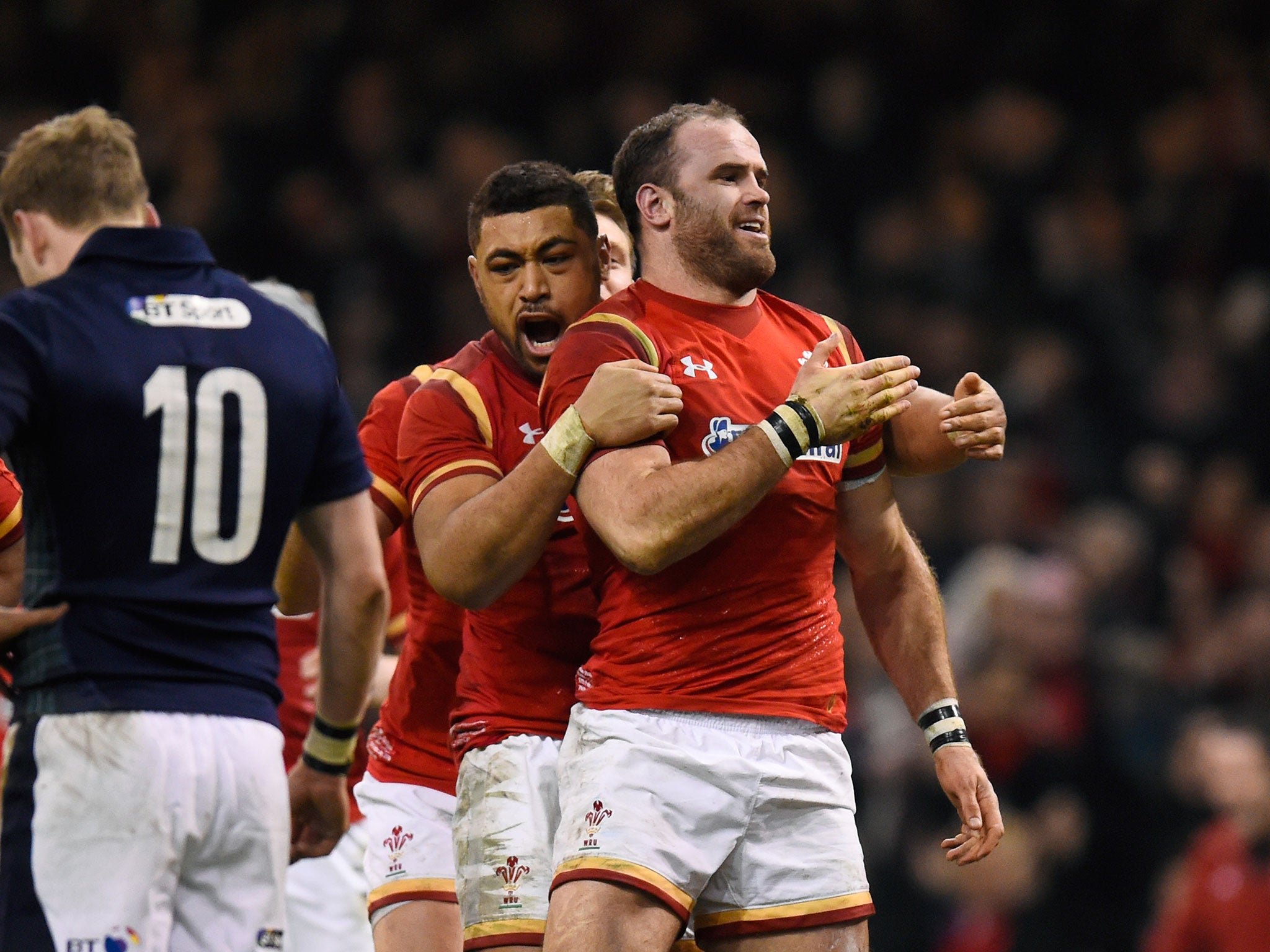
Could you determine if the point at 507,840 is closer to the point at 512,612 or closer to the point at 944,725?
the point at 512,612

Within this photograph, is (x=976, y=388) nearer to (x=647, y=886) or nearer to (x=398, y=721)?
(x=647, y=886)

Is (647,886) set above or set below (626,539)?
below

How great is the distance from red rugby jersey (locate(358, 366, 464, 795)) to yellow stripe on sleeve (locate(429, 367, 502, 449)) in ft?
1.16

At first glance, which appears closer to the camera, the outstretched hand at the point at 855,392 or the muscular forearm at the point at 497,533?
the outstretched hand at the point at 855,392

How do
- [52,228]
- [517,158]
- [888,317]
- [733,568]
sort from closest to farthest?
[52,228]
[733,568]
[888,317]
[517,158]

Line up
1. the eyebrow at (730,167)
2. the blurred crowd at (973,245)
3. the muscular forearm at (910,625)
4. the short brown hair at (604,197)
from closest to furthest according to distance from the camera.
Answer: the eyebrow at (730,167), the muscular forearm at (910,625), the short brown hair at (604,197), the blurred crowd at (973,245)

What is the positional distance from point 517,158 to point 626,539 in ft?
28.4

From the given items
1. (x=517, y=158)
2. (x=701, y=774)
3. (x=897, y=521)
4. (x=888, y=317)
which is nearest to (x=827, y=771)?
(x=701, y=774)

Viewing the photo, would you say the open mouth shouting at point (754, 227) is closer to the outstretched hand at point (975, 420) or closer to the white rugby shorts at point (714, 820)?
the outstretched hand at point (975, 420)

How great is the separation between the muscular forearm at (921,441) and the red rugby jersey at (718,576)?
0.68ft

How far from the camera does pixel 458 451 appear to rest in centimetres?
427

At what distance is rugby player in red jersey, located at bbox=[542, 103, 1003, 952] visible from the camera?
3645 millimetres

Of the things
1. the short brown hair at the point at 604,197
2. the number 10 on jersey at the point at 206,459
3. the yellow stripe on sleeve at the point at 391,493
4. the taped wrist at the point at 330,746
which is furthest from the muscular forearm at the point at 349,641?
the short brown hair at the point at 604,197

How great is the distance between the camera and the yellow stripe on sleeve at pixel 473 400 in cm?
438
